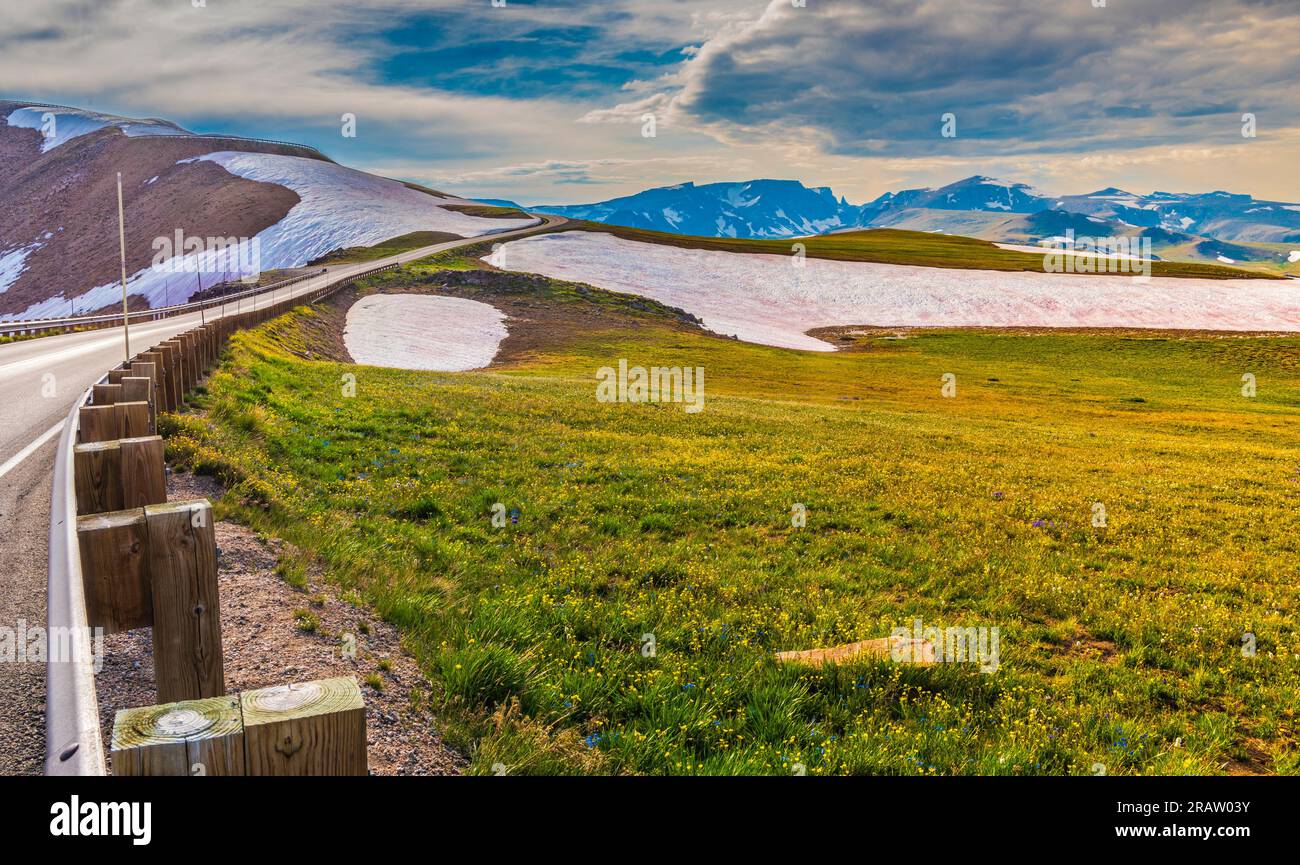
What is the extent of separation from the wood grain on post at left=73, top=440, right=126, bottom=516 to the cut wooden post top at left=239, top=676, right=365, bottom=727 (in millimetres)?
3188

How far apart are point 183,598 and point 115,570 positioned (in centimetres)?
32

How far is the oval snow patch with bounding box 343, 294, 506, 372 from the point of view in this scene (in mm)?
52000

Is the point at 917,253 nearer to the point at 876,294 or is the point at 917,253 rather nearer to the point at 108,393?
the point at 876,294

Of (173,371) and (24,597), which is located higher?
(173,371)

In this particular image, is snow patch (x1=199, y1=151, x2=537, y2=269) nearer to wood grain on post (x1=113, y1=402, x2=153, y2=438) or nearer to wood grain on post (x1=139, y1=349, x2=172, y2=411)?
wood grain on post (x1=139, y1=349, x2=172, y2=411)

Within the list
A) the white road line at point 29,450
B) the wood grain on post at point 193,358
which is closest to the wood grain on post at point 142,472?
the white road line at point 29,450

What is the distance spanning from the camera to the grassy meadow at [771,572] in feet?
20.4

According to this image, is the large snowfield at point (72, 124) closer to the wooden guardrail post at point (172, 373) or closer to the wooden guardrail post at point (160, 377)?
the wooden guardrail post at point (172, 373)

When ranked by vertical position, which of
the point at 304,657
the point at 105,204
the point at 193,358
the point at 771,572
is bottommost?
the point at 771,572

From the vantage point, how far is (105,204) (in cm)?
11806

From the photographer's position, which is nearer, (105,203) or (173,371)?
(173,371)

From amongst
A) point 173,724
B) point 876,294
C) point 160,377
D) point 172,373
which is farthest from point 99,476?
point 876,294
